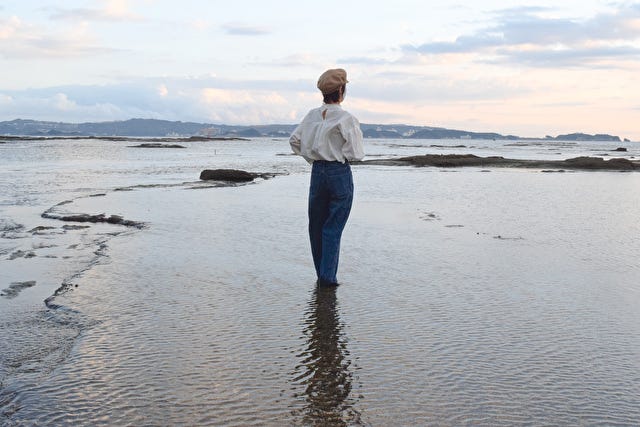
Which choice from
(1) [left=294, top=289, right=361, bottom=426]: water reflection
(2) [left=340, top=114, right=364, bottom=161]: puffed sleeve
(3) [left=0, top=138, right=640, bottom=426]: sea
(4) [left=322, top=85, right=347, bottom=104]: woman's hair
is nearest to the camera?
(1) [left=294, top=289, right=361, bottom=426]: water reflection

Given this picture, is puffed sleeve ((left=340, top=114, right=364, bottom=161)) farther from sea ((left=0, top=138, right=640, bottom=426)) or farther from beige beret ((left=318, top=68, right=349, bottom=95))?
sea ((left=0, top=138, right=640, bottom=426))

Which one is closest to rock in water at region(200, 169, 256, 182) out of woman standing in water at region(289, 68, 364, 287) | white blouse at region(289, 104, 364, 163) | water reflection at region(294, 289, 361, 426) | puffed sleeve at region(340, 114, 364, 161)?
woman standing in water at region(289, 68, 364, 287)

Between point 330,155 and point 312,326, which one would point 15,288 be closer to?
point 312,326

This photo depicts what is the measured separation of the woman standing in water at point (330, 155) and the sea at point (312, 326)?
0.43 meters

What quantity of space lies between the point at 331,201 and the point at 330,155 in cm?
44

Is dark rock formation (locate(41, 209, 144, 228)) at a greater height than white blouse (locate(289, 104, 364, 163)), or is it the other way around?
white blouse (locate(289, 104, 364, 163))

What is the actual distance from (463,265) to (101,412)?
472 cm

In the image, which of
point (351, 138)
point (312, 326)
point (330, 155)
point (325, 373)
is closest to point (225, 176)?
point (330, 155)

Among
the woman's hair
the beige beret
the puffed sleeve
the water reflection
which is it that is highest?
the beige beret

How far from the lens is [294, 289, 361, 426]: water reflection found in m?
3.04

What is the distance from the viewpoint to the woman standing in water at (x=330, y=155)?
220 inches

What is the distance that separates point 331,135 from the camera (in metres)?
5.60

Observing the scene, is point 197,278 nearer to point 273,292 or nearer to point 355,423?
point 273,292

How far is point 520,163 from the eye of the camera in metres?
34.1
